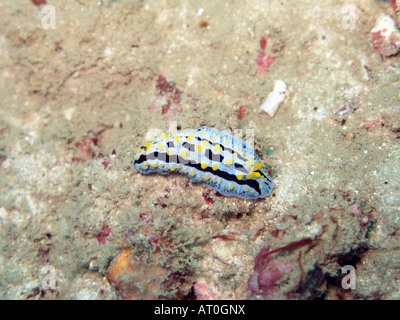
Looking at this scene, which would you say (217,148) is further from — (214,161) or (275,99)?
(275,99)

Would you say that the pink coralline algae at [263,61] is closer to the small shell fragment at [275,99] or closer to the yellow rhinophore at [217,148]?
the small shell fragment at [275,99]

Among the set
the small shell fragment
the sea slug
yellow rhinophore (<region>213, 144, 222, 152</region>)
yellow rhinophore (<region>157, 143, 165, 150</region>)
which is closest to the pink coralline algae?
the small shell fragment

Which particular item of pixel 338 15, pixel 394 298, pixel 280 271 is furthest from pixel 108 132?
pixel 394 298

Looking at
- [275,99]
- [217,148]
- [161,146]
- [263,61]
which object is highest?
[263,61]

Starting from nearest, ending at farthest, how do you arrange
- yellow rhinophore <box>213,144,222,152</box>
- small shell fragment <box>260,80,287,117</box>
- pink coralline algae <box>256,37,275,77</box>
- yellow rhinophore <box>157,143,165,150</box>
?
1. yellow rhinophore <box>213,144,222,152</box>
2. yellow rhinophore <box>157,143,165,150</box>
3. small shell fragment <box>260,80,287,117</box>
4. pink coralline algae <box>256,37,275,77</box>

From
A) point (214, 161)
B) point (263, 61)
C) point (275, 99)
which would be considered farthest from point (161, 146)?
point (263, 61)

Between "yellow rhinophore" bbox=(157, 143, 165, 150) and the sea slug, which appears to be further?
"yellow rhinophore" bbox=(157, 143, 165, 150)

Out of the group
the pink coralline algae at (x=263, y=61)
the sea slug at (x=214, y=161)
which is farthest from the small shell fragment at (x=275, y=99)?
the sea slug at (x=214, y=161)

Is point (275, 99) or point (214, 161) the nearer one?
point (214, 161)

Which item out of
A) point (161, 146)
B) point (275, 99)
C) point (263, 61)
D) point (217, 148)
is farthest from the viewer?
point (263, 61)

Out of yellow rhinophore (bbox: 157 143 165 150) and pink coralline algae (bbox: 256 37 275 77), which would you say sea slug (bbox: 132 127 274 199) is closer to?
yellow rhinophore (bbox: 157 143 165 150)

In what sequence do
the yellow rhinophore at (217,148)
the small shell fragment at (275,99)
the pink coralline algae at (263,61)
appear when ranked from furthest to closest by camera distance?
1. the pink coralline algae at (263,61)
2. the small shell fragment at (275,99)
3. the yellow rhinophore at (217,148)

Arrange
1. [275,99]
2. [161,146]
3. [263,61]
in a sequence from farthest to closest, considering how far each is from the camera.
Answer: [263,61] < [275,99] < [161,146]
